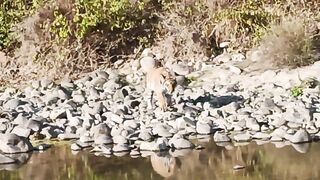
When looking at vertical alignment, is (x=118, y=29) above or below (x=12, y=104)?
above

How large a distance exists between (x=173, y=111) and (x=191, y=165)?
2794 millimetres

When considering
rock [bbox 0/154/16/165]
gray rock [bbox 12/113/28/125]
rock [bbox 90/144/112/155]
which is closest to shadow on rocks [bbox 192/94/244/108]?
rock [bbox 90/144/112/155]

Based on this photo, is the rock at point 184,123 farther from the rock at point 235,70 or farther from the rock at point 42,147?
the rock at point 235,70

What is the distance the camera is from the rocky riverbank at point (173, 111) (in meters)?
11.1

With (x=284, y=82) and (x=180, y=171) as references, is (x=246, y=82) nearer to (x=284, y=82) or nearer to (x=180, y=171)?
(x=284, y=82)

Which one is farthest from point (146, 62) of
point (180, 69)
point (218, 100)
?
point (218, 100)

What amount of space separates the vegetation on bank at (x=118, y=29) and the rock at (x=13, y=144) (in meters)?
6.34

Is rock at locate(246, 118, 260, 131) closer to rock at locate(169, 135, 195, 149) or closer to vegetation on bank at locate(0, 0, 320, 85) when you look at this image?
rock at locate(169, 135, 195, 149)

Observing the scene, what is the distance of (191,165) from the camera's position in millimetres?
9859

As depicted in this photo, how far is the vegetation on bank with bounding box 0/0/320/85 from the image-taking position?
16781 millimetres

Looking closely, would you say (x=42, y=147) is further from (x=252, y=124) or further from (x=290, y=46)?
(x=290, y=46)

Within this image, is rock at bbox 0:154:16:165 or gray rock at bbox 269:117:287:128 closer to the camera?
rock at bbox 0:154:16:165

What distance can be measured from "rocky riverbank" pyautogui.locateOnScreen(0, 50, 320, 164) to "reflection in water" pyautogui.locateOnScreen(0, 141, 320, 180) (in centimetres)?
29

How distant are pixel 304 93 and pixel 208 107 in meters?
1.64
